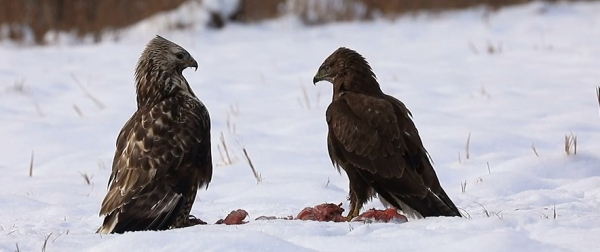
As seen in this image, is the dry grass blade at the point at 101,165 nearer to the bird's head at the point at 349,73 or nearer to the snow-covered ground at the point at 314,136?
the snow-covered ground at the point at 314,136

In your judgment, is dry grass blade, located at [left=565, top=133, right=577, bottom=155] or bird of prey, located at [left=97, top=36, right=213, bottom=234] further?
dry grass blade, located at [left=565, top=133, right=577, bottom=155]

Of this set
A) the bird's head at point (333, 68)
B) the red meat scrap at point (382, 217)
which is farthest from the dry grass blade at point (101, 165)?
the red meat scrap at point (382, 217)

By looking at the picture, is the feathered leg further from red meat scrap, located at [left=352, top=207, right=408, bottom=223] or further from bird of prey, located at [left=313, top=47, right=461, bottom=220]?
red meat scrap, located at [left=352, top=207, right=408, bottom=223]

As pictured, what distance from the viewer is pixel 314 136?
7918mm

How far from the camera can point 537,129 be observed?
7.64 meters

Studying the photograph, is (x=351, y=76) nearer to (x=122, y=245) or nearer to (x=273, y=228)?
(x=273, y=228)

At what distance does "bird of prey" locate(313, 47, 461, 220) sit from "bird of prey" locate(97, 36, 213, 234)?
79 centimetres

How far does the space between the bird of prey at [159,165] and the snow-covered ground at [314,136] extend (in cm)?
32

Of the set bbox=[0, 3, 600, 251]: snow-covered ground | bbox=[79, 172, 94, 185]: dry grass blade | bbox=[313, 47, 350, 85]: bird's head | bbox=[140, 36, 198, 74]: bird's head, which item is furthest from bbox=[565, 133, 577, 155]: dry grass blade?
bbox=[79, 172, 94, 185]: dry grass blade

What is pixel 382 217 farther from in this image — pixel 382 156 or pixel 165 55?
pixel 165 55

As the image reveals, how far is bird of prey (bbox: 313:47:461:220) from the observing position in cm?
502

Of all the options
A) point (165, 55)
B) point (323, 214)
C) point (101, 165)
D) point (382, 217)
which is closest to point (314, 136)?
point (101, 165)

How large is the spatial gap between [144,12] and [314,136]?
11.7 m

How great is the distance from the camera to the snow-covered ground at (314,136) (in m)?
4.01
